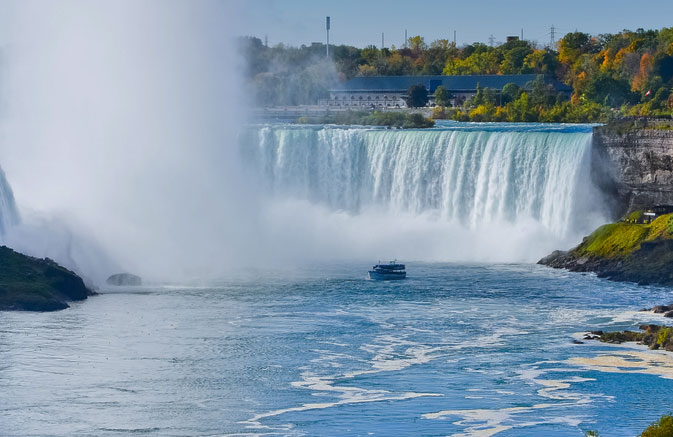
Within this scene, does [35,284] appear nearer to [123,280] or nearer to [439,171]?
[123,280]

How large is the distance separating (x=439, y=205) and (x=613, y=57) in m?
54.7

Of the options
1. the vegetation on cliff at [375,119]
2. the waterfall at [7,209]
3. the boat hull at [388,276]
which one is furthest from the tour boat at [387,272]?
the vegetation on cliff at [375,119]

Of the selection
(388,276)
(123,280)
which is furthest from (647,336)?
(123,280)

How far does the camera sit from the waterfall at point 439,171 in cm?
6794

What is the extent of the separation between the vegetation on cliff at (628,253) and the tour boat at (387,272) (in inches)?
263

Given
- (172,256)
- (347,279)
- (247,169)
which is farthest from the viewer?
(247,169)

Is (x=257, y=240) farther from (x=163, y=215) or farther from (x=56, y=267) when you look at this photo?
(x=56, y=267)

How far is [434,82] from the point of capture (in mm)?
123812

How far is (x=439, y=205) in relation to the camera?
7219 cm

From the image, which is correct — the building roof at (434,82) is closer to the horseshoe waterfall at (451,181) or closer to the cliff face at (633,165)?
the horseshoe waterfall at (451,181)

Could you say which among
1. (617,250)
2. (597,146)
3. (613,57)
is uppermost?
(613,57)

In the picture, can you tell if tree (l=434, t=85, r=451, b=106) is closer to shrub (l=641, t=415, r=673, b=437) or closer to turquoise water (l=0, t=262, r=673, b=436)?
turquoise water (l=0, t=262, r=673, b=436)

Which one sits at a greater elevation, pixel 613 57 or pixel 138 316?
pixel 613 57

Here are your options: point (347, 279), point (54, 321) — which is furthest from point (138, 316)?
point (347, 279)
